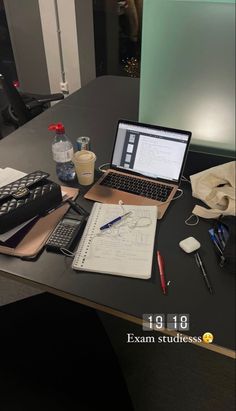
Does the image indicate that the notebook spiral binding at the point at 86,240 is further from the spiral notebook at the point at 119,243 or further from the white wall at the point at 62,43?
the white wall at the point at 62,43

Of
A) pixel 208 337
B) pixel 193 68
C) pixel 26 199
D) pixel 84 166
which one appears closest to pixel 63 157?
pixel 84 166

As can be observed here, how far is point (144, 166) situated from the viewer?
1.20 metres

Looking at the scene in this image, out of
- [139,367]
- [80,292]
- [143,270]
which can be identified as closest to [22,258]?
[80,292]

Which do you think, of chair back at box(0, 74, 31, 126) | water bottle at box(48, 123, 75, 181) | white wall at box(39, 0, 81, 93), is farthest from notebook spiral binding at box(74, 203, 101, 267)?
white wall at box(39, 0, 81, 93)

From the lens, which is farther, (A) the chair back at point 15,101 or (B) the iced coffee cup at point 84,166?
(A) the chair back at point 15,101

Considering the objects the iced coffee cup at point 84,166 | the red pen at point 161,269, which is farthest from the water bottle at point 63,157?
the red pen at point 161,269

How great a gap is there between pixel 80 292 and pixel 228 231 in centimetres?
46

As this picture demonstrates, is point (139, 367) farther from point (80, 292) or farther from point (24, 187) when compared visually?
point (24, 187)

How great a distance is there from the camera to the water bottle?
120 centimetres

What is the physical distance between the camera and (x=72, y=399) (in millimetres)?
839

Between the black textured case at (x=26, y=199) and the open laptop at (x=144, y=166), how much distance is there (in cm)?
15

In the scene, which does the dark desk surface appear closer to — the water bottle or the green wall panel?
the water bottle

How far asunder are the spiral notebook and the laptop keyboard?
8 cm

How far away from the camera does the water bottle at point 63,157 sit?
1.20 m
